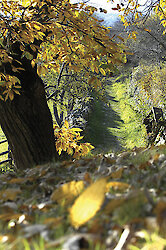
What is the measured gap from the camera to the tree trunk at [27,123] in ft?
13.6

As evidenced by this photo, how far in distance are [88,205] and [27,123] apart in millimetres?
3227

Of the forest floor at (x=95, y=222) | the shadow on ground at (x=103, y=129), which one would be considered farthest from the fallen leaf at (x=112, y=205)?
the shadow on ground at (x=103, y=129)

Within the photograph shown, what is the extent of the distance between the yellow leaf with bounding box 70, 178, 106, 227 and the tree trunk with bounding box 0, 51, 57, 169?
10.3 ft

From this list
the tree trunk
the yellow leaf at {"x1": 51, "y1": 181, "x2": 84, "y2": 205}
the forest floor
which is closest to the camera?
the forest floor

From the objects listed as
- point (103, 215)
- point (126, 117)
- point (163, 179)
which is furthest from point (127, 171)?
point (126, 117)

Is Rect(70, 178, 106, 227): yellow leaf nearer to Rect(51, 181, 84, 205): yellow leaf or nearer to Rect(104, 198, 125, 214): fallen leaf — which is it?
Rect(104, 198, 125, 214): fallen leaf

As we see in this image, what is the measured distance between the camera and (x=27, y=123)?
13.7ft

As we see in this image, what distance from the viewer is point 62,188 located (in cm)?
155

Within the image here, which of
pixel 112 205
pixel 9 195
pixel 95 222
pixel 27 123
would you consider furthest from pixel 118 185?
pixel 27 123

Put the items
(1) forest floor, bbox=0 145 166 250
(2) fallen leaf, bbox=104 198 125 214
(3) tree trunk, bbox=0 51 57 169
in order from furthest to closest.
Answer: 1. (3) tree trunk, bbox=0 51 57 169
2. (2) fallen leaf, bbox=104 198 125 214
3. (1) forest floor, bbox=0 145 166 250

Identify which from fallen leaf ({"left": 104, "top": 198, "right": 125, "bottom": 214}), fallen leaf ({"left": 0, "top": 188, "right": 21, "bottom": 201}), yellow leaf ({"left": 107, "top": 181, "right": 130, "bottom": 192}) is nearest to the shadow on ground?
fallen leaf ({"left": 0, "top": 188, "right": 21, "bottom": 201})

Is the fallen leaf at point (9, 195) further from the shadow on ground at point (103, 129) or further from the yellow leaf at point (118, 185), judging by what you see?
the shadow on ground at point (103, 129)

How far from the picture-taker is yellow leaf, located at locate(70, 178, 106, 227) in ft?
3.62

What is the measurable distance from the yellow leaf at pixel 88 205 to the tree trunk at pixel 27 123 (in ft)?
10.3
